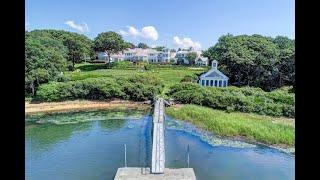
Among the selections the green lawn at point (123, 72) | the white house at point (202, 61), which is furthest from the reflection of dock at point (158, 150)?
the white house at point (202, 61)

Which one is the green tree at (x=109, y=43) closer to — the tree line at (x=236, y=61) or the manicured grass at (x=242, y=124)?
the tree line at (x=236, y=61)

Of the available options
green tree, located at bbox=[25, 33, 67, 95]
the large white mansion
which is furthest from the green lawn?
the large white mansion

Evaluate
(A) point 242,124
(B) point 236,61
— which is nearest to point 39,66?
(B) point 236,61

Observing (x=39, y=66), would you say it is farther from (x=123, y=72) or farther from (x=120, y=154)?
(x=120, y=154)

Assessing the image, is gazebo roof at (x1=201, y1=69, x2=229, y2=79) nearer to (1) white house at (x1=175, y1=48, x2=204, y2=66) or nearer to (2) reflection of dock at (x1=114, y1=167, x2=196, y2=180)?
(1) white house at (x1=175, y1=48, x2=204, y2=66)
